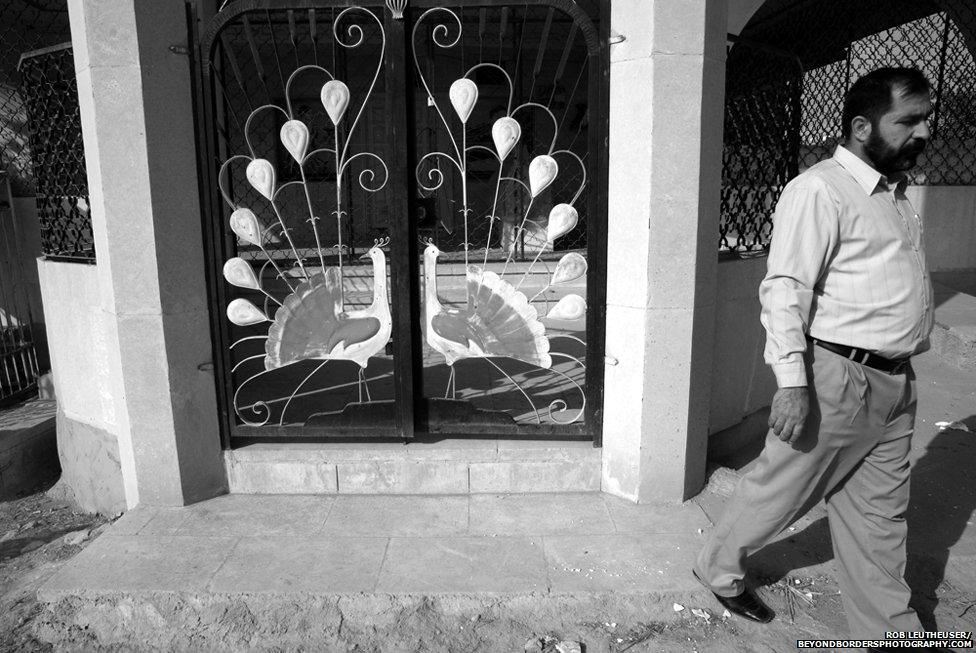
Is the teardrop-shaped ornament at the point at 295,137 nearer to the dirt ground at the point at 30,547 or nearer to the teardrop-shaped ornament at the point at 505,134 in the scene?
the teardrop-shaped ornament at the point at 505,134

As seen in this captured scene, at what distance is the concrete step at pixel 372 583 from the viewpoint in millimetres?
3016

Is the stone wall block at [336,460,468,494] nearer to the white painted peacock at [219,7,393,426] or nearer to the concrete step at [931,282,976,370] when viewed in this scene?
the white painted peacock at [219,7,393,426]

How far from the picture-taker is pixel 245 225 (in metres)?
3.80

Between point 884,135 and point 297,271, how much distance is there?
7.62 m

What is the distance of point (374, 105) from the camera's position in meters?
10.0

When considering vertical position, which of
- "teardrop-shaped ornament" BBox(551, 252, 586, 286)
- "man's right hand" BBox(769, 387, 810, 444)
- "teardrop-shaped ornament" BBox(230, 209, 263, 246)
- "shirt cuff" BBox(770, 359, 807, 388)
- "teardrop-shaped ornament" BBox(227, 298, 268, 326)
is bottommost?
"man's right hand" BBox(769, 387, 810, 444)

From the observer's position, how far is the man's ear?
2557 mm

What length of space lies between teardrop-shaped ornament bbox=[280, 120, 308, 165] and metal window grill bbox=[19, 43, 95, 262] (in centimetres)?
167

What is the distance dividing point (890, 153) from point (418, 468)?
274 cm

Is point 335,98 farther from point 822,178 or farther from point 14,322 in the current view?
point 14,322

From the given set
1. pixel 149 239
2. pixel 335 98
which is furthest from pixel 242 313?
pixel 335 98

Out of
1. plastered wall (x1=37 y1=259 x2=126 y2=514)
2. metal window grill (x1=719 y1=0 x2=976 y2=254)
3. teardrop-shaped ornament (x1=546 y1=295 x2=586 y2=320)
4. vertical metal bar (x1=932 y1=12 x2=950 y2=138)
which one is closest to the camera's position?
teardrop-shaped ornament (x1=546 y1=295 x2=586 y2=320)

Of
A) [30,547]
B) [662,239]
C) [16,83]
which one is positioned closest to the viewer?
[662,239]

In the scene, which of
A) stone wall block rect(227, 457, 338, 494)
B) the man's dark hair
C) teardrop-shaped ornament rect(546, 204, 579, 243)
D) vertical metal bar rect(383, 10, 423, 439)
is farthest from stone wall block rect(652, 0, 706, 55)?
stone wall block rect(227, 457, 338, 494)
